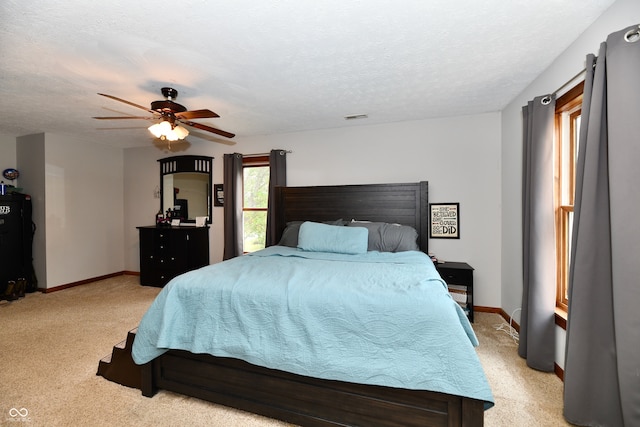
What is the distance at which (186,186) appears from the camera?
5004mm

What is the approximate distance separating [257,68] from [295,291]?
1814mm

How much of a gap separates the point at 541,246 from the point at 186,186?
5001 millimetres

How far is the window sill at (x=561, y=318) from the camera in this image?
6.92 ft

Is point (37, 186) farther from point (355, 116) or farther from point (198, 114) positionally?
point (355, 116)

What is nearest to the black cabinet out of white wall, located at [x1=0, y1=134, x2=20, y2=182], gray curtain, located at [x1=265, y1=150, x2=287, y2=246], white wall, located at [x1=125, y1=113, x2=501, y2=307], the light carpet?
the light carpet

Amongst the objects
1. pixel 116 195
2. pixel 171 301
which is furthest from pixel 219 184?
pixel 171 301

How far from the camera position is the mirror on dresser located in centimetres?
485

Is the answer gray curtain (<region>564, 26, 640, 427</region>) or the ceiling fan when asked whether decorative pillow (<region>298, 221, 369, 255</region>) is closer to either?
the ceiling fan

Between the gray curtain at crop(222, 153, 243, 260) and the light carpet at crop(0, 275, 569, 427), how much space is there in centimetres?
152

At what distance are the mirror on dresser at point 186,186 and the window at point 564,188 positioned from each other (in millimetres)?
4542

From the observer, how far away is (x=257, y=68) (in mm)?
2344

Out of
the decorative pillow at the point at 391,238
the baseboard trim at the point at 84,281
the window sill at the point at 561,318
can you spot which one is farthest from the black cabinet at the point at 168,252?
A: the window sill at the point at 561,318

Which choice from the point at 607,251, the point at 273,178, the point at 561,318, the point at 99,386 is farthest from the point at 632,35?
the point at 99,386

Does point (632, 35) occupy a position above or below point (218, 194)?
above
